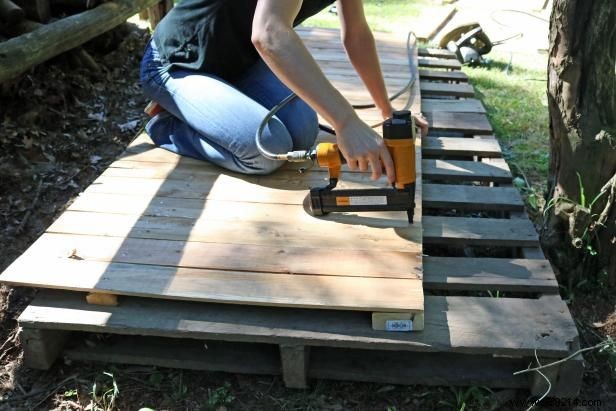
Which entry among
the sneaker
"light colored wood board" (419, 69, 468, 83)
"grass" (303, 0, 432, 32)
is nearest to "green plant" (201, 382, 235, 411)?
the sneaker

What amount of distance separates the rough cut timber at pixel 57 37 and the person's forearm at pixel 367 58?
167 centimetres

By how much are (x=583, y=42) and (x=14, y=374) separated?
90.6 inches

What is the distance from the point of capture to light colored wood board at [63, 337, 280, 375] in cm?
199

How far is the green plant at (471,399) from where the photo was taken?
Answer: 75.1 inches

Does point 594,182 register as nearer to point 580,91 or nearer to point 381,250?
point 580,91

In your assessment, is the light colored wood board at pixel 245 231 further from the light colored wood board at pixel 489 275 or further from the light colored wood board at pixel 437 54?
the light colored wood board at pixel 437 54

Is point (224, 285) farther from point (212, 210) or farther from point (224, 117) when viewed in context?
point (224, 117)

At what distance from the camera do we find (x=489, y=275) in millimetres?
2174

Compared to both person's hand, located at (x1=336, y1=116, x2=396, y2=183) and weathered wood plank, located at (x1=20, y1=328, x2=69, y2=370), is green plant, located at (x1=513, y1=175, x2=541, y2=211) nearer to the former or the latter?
person's hand, located at (x1=336, y1=116, x2=396, y2=183)

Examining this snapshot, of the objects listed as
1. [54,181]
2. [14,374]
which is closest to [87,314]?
[14,374]

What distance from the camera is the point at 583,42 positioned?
212 centimetres

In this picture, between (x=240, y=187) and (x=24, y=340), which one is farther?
(x=240, y=187)

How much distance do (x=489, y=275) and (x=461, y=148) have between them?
1103 mm

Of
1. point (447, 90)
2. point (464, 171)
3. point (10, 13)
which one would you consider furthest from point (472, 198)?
point (10, 13)
